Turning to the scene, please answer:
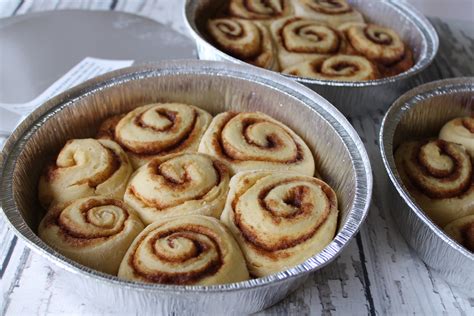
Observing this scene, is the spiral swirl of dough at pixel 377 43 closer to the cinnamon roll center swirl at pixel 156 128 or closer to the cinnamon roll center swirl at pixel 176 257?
the cinnamon roll center swirl at pixel 156 128

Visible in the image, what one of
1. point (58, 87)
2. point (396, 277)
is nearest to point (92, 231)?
point (396, 277)

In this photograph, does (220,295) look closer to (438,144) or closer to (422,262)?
(422,262)

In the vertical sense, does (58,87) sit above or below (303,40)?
Answer: below

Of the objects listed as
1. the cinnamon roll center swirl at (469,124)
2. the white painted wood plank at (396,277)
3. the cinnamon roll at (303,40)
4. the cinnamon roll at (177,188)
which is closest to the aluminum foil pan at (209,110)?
the white painted wood plank at (396,277)

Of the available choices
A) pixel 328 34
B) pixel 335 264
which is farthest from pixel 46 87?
pixel 335 264

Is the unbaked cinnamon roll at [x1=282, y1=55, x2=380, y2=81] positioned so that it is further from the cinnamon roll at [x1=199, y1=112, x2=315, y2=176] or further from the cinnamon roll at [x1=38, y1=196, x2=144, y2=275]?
the cinnamon roll at [x1=38, y1=196, x2=144, y2=275]

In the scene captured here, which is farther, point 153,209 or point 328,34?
point 328,34

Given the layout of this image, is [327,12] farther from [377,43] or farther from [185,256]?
[185,256]
